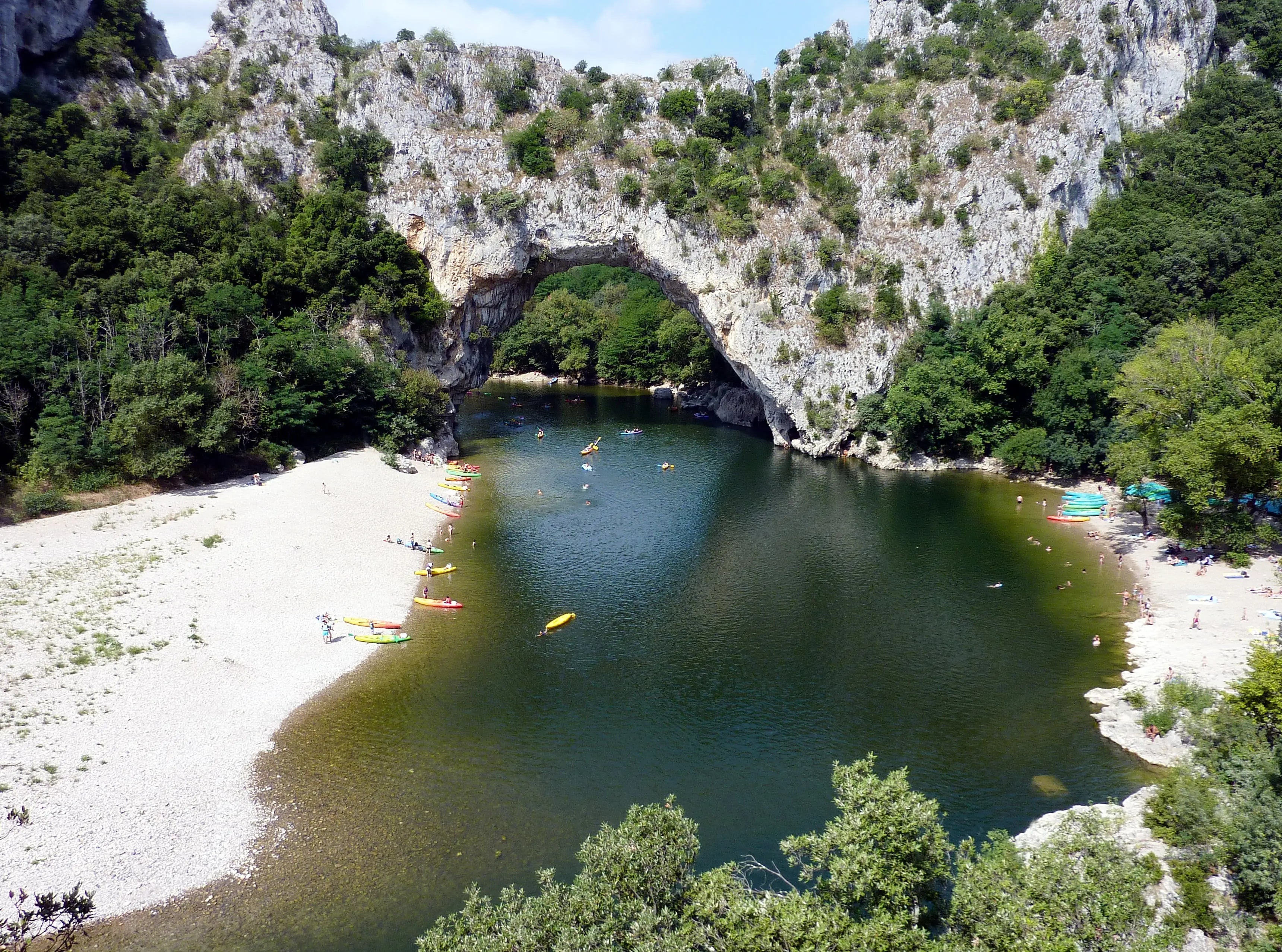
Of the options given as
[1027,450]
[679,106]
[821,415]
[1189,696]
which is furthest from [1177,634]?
[679,106]

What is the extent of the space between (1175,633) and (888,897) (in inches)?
1000

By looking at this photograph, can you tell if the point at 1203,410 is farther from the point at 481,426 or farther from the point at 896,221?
the point at 481,426

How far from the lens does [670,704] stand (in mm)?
29125

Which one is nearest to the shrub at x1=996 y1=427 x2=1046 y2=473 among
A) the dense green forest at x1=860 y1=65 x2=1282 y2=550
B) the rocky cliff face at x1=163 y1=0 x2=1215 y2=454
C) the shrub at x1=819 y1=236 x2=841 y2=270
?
the dense green forest at x1=860 y1=65 x2=1282 y2=550

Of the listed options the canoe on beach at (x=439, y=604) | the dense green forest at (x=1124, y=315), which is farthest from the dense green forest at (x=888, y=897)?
the dense green forest at (x=1124, y=315)

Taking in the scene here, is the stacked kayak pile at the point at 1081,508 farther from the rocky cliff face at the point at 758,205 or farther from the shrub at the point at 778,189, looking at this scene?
the shrub at the point at 778,189

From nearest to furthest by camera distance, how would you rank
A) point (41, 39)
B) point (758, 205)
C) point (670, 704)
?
1. point (670, 704)
2. point (41, 39)
3. point (758, 205)

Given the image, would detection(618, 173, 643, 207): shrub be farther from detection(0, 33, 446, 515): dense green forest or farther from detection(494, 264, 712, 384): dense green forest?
detection(494, 264, 712, 384): dense green forest

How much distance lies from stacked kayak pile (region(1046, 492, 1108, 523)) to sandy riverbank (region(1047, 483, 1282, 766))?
459cm

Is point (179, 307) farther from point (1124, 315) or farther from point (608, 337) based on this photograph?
point (1124, 315)

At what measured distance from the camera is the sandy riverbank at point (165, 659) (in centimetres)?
2158

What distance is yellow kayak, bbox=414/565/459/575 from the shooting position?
135ft

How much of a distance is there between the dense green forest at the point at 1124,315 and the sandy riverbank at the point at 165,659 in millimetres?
39951

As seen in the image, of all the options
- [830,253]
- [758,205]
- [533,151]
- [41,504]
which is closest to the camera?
[41,504]
